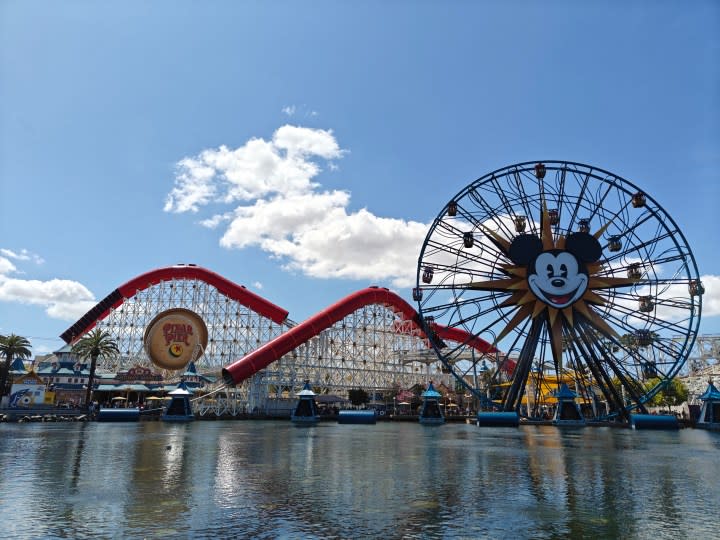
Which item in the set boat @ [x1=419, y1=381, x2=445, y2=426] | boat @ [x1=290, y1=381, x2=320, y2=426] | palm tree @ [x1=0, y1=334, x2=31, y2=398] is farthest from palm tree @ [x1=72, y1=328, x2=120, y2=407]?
boat @ [x1=419, y1=381, x2=445, y2=426]

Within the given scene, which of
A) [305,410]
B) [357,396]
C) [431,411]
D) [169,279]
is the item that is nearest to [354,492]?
[305,410]

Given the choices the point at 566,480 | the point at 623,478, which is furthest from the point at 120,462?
the point at 623,478

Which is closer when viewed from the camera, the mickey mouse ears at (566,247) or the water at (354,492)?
the water at (354,492)

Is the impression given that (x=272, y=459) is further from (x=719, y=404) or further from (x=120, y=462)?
(x=719, y=404)

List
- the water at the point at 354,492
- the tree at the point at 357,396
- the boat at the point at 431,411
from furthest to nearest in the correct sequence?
the tree at the point at 357,396 → the boat at the point at 431,411 → the water at the point at 354,492

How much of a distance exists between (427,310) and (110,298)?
4752 cm

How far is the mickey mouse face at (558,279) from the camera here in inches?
1807

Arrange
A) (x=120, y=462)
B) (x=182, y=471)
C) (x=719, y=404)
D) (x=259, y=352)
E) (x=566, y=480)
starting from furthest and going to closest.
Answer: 1. (x=259, y=352)
2. (x=719, y=404)
3. (x=120, y=462)
4. (x=182, y=471)
5. (x=566, y=480)

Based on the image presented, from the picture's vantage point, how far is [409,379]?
7756 cm

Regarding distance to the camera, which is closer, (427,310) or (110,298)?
(427,310)

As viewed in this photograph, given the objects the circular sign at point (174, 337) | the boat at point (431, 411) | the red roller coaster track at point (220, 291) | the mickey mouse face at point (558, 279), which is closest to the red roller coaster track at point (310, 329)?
the red roller coaster track at point (220, 291)

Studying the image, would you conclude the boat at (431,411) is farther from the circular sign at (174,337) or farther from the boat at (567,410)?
the circular sign at (174,337)

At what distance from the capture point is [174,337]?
72.2 metres

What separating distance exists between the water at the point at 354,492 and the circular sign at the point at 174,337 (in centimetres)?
4239
